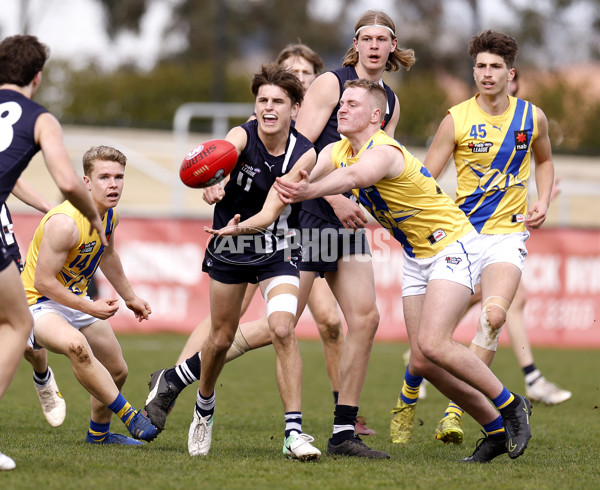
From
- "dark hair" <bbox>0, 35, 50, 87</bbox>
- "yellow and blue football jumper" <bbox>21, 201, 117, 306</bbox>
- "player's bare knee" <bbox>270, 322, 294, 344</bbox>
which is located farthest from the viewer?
"yellow and blue football jumper" <bbox>21, 201, 117, 306</bbox>

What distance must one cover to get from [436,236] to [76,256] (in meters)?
2.15

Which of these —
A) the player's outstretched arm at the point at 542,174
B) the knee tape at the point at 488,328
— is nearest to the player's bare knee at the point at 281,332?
the knee tape at the point at 488,328

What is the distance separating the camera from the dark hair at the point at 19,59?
14.4 feet

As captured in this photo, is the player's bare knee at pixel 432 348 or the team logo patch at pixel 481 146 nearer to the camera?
the player's bare knee at pixel 432 348

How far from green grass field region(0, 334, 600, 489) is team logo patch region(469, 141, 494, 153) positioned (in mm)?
1917

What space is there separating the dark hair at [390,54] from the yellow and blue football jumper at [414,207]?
3.35 ft

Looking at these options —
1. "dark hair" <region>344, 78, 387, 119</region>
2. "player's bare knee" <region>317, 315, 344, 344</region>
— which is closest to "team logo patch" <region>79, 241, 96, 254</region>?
"dark hair" <region>344, 78, 387, 119</region>

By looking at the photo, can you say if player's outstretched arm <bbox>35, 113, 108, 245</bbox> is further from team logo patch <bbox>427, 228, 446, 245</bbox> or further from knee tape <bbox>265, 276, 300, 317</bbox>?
team logo patch <bbox>427, 228, 446, 245</bbox>

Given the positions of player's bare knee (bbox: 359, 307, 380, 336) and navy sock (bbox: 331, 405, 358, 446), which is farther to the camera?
player's bare knee (bbox: 359, 307, 380, 336)

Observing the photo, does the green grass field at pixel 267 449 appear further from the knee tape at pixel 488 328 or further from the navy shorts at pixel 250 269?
the navy shorts at pixel 250 269

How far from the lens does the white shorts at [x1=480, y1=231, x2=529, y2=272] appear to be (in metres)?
5.66

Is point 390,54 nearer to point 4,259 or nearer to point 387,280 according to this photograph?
point 4,259

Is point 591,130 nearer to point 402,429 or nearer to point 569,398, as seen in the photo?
point 569,398

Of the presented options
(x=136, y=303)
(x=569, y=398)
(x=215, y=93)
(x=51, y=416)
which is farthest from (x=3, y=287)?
(x=215, y=93)
